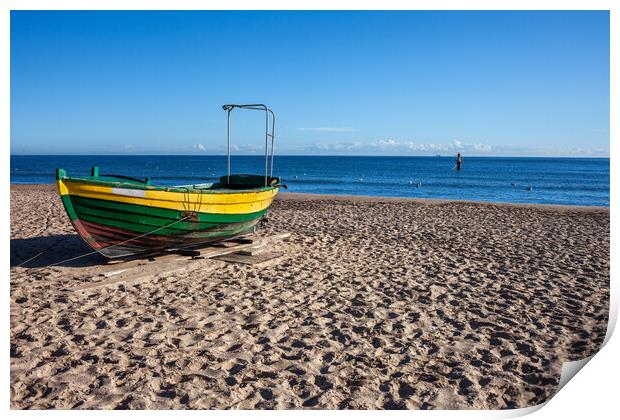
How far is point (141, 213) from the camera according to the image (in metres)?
6.90

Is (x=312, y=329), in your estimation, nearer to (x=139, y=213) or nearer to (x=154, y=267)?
(x=154, y=267)

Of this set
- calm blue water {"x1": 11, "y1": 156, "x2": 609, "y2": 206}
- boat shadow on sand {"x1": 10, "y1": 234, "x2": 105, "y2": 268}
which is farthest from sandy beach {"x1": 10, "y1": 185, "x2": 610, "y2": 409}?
calm blue water {"x1": 11, "y1": 156, "x2": 609, "y2": 206}

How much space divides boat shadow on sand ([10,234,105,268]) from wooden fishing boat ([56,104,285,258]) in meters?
0.69

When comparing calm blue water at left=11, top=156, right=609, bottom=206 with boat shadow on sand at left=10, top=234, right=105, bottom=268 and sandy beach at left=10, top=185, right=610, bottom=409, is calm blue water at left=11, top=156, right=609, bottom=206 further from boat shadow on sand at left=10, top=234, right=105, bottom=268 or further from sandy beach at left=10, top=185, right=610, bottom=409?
boat shadow on sand at left=10, top=234, right=105, bottom=268

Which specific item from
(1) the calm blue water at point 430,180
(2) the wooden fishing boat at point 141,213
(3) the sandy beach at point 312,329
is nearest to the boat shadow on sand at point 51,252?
(3) the sandy beach at point 312,329

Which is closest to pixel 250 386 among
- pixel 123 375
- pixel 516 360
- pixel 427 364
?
pixel 123 375

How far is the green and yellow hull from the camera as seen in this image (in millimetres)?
6617

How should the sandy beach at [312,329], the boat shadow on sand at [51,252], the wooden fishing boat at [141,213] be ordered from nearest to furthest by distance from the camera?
1. the sandy beach at [312,329]
2. the wooden fishing boat at [141,213]
3. the boat shadow on sand at [51,252]

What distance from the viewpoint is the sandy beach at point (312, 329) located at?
3.76 m

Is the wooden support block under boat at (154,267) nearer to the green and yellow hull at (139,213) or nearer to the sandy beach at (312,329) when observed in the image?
the sandy beach at (312,329)

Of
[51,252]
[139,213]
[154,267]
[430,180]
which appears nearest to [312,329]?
[154,267]

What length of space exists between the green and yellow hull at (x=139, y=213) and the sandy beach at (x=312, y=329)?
0.52 metres
